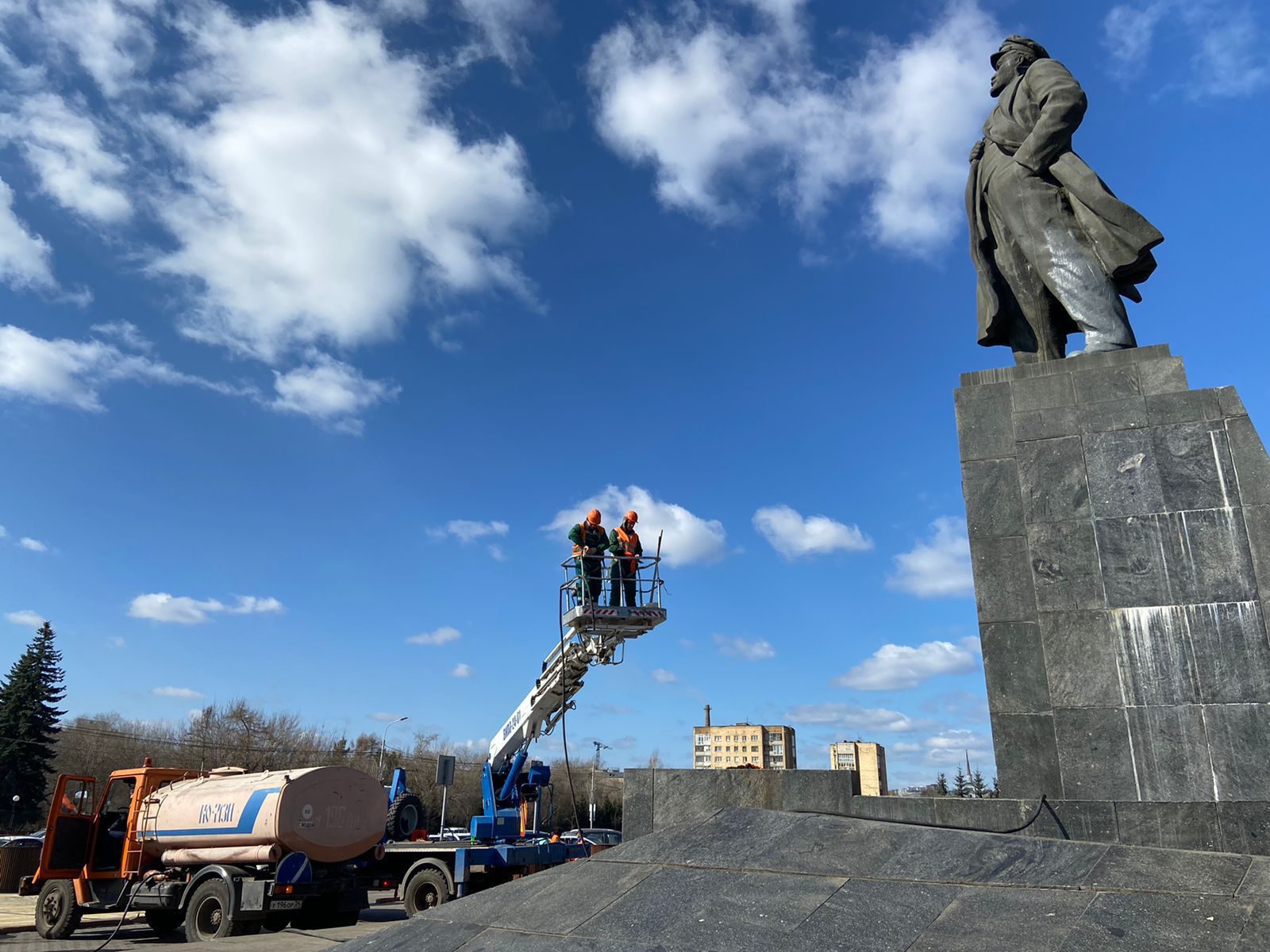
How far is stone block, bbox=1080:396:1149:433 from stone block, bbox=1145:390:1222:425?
0.06 metres

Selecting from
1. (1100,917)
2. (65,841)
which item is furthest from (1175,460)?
(65,841)

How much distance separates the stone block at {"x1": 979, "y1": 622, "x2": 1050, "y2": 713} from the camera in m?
6.47

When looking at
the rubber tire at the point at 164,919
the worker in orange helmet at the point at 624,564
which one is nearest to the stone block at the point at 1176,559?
the worker in orange helmet at the point at 624,564

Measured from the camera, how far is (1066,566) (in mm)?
6605

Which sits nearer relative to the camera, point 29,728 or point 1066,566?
point 1066,566

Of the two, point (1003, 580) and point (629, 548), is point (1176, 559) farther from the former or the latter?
point (629, 548)

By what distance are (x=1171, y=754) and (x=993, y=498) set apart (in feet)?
7.07

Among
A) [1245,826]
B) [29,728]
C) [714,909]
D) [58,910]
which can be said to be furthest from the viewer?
[29,728]

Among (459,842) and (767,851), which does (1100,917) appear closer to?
(767,851)

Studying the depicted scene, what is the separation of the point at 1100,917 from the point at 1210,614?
320 cm

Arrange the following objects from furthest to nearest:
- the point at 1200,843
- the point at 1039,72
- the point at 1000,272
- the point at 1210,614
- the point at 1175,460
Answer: the point at 1000,272 < the point at 1039,72 < the point at 1175,460 < the point at 1210,614 < the point at 1200,843

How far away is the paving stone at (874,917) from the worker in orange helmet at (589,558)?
11715 millimetres

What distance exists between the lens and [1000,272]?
852 centimetres

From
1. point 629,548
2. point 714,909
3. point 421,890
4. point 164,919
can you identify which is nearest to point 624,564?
point 629,548
